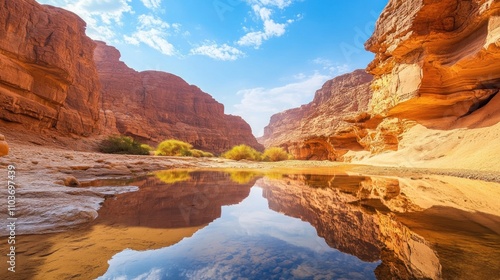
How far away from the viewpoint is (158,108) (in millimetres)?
66750

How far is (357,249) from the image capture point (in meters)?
2.34

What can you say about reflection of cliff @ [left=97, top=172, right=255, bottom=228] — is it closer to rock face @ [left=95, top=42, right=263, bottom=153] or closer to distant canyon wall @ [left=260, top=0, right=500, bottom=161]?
distant canyon wall @ [left=260, top=0, right=500, bottom=161]

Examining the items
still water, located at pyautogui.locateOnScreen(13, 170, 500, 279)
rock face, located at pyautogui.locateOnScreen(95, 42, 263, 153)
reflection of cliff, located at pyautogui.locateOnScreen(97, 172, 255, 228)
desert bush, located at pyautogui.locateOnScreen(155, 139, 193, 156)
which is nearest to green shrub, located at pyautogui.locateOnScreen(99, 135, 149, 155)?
desert bush, located at pyautogui.locateOnScreen(155, 139, 193, 156)

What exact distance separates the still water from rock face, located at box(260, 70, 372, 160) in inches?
936

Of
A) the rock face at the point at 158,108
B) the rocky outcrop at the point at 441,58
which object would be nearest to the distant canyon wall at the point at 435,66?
the rocky outcrop at the point at 441,58

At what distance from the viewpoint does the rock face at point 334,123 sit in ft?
94.2

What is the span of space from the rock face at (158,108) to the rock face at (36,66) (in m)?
24.9

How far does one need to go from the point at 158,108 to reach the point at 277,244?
2795 inches

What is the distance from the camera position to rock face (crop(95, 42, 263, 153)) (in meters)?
54.1

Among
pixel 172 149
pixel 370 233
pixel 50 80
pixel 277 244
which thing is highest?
pixel 50 80

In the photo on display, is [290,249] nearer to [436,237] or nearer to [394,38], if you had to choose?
[436,237]

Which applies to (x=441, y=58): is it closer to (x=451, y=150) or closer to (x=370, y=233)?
(x=451, y=150)

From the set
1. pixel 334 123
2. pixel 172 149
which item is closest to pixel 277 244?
pixel 172 149

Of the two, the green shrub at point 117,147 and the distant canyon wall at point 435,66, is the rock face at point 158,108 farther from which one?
the distant canyon wall at point 435,66
